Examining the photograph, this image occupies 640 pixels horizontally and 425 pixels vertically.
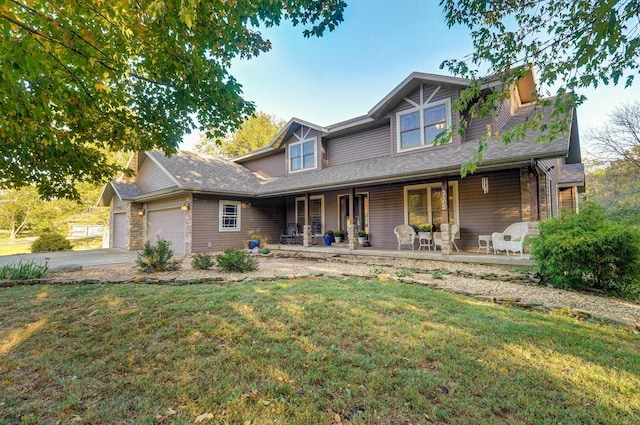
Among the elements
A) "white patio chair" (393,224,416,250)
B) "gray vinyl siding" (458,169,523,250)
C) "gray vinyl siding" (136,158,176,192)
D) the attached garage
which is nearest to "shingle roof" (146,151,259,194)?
"gray vinyl siding" (136,158,176,192)

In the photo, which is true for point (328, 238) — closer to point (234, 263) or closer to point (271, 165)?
point (234, 263)

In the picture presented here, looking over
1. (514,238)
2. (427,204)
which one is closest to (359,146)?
(427,204)

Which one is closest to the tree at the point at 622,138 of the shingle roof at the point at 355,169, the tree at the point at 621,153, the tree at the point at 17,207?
the tree at the point at 621,153

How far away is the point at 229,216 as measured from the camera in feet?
43.5

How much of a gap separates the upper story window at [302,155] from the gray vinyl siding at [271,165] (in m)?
0.79

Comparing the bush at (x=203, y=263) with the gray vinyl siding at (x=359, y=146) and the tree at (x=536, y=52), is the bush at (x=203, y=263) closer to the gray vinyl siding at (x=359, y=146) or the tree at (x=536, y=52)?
the tree at (x=536, y=52)

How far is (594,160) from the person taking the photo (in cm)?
2039

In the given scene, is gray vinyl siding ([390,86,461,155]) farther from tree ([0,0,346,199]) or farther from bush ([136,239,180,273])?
bush ([136,239,180,273])

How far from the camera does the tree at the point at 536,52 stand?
3461 mm

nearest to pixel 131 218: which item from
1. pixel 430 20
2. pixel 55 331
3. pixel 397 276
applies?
pixel 55 331

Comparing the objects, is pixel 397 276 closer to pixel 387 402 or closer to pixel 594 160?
pixel 387 402

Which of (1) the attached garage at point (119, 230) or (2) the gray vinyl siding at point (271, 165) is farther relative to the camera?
(1) the attached garage at point (119, 230)

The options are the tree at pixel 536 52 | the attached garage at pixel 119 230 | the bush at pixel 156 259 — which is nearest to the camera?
the tree at pixel 536 52

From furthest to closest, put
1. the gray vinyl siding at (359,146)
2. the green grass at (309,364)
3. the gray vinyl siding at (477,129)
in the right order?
the gray vinyl siding at (359,146) → the gray vinyl siding at (477,129) → the green grass at (309,364)
